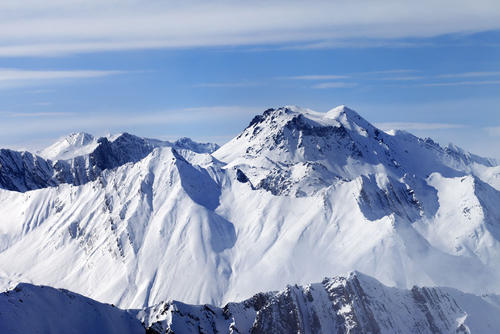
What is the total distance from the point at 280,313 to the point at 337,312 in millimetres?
17340

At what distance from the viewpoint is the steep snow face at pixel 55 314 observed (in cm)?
12225

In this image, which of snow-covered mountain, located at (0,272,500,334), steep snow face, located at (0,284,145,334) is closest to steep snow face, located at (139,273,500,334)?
snow-covered mountain, located at (0,272,500,334)

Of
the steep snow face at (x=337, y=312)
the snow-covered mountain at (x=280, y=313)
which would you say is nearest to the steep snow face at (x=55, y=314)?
the snow-covered mountain at (x=280, y=313)

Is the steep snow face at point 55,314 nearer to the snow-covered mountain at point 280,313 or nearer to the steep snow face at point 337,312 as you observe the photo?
the snow-covered mountain at point 280,313

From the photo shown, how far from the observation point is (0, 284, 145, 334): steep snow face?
12225 centimetres

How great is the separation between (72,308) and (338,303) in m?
73.0

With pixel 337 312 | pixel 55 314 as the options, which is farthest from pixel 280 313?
pixel 55 314

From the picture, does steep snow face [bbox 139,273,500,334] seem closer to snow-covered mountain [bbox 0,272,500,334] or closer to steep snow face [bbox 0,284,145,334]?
snow-covered mountain [bbox 0,272,500,334]

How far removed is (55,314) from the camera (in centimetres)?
13025

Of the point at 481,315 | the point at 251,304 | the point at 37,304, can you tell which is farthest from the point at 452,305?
the point at 37,304

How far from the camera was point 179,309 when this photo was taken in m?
147

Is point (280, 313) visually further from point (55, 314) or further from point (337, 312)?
point (55, 314)

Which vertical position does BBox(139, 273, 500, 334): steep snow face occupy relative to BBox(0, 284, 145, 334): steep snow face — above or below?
below

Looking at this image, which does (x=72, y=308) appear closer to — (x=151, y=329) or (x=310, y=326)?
(x=151, y=329)
